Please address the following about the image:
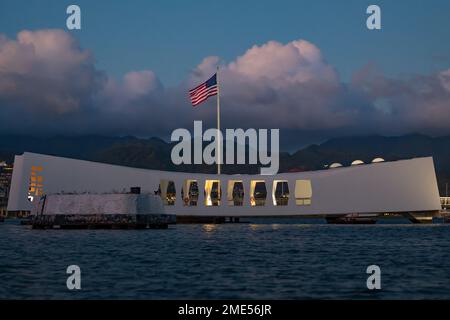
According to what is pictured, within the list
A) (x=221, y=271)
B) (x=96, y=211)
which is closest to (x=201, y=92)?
(x=96, y=211)

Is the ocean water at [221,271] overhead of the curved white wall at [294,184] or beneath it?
beneath

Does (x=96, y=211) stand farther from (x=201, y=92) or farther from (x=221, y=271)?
(x=221, y=271)

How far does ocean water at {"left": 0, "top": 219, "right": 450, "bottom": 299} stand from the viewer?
24.0 metres

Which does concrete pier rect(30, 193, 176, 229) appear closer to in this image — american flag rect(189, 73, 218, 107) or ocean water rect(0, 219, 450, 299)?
american flag rect(189, 73, 218, 107)

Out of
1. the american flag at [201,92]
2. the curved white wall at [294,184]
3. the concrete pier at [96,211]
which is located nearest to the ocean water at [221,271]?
the american flag at [201,92]

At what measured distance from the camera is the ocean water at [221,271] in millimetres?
23984

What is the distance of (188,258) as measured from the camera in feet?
124

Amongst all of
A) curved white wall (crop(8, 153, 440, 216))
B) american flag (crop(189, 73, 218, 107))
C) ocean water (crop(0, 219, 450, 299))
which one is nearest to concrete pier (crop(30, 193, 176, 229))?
american flag (crop(189, 73, 218, 107))

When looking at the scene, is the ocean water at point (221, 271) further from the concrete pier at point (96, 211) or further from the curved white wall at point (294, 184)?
the curved white wall at point (294, 184)

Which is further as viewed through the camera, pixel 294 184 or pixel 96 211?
pixel 294 184

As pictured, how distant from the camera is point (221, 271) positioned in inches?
1212

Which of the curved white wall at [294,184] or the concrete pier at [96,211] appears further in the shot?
the curved white wall at [294,184]

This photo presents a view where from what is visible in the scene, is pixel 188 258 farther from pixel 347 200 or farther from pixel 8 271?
pixel 347 200
